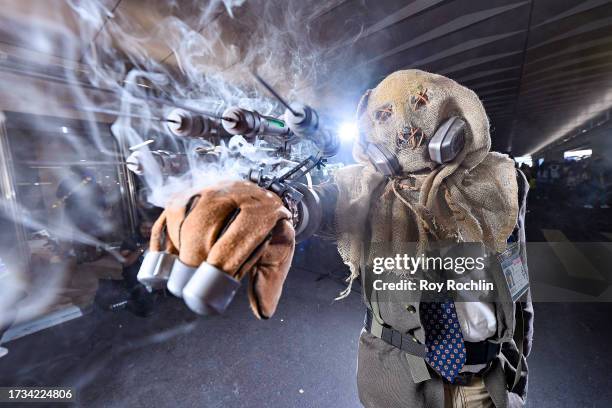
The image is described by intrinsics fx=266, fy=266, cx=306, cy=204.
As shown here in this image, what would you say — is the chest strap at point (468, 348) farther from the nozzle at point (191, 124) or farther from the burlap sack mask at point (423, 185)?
the nozzle at point (191, 124)

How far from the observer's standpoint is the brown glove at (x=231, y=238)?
581 mm

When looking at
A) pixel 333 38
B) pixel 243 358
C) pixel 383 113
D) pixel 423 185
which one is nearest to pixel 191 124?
pixel 383 113

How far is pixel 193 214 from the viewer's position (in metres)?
0.63

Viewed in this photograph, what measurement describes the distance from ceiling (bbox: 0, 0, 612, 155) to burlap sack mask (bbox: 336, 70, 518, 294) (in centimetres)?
242

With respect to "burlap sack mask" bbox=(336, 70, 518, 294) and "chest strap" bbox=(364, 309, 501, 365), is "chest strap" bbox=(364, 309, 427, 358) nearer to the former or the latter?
"chest strap" bbox=(364, 309, 501, 365)

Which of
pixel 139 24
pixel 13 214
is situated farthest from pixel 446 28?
pixel 13 214

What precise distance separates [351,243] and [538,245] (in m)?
7.99

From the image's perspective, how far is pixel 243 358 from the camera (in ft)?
11.1

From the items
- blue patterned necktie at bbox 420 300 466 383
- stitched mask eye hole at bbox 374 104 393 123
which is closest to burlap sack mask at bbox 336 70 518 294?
stitched mask eye hole at bbox 374 104 393 123

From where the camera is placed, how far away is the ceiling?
9.93 ft

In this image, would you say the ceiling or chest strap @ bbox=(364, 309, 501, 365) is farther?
the ceiling

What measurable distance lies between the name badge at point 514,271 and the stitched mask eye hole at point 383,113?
84 centimetres

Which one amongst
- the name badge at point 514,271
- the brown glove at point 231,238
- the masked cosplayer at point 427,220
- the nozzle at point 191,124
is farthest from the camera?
the name badge at point 514,271

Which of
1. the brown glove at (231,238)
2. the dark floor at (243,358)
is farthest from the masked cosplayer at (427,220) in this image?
the dark floor at (243,358)
